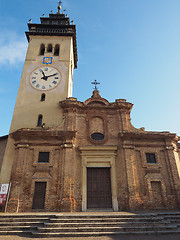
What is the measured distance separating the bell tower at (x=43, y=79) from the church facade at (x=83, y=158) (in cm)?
10

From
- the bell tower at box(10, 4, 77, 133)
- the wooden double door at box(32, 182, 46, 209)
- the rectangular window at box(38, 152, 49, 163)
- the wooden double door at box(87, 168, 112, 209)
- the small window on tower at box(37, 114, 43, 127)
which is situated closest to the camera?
the wooden double door at box(32, 182, 46, 209)

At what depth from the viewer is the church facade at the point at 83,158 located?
1341 centimetres

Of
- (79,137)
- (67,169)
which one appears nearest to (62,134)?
(79,137)

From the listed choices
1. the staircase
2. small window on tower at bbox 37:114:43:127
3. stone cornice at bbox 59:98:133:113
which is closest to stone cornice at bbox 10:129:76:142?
small window on tower at bbox 37:114:43:127

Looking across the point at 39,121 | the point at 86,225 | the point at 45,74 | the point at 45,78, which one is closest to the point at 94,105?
the point at 39,121

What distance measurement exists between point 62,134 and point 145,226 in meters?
8.91

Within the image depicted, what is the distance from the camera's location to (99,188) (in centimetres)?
1433

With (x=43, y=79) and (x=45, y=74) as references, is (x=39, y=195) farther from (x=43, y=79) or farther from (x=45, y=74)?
(x=45, y=74)

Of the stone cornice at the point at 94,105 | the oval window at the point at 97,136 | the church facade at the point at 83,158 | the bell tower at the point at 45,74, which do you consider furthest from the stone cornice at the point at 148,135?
the bell tower at the point at 45,74

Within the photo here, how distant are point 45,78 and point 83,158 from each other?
10.1 metres

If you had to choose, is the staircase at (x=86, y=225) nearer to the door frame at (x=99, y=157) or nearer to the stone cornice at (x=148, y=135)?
the door frame at (x=99, y=157)

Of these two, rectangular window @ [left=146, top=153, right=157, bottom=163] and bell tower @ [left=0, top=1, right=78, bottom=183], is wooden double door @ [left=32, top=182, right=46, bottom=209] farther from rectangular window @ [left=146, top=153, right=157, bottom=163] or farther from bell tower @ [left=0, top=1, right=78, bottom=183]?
rectangular window @ [left=146, top=153, right=157, bottom=163]

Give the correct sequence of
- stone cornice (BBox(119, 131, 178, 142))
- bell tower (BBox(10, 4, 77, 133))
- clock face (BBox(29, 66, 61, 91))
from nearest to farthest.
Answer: stone cornice (BBox(119, 131, 178, 142)) → bell tower (BBox(10, 4, 77, 133)) → clock face (BBox(29, 66, 61, 91))

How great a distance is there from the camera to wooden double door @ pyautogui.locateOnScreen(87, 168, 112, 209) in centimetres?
1373
